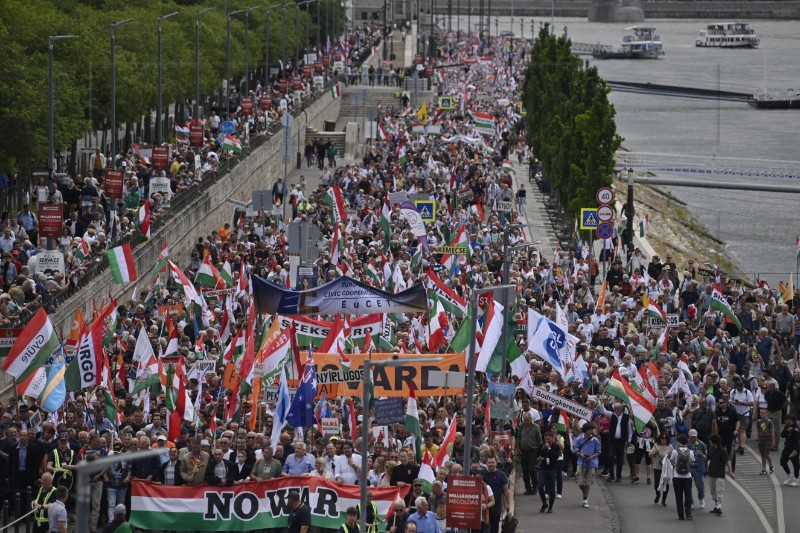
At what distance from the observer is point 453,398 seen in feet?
93.5

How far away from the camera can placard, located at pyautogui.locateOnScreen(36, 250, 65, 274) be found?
114 feet

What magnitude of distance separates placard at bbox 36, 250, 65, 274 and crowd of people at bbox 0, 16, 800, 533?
108 centimetres

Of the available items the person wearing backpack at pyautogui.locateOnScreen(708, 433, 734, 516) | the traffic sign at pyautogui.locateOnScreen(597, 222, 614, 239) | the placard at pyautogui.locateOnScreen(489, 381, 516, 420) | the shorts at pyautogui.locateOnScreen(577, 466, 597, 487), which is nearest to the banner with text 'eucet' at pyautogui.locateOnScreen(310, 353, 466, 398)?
the placard at pyautogui.locateOnScreen(489, 381, 516, 420)

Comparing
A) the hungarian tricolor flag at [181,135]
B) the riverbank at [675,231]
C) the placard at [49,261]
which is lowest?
the riverbank at [675,231]

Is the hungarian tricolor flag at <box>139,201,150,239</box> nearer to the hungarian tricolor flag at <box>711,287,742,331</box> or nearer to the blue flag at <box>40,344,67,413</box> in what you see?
the hungarian tricolor flag at <box>711,287,742,331</box>

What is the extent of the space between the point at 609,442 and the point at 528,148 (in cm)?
5889

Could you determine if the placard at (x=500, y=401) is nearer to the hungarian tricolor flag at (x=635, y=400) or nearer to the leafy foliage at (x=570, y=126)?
the hungarian tricolor flag at (x=635, y=400)

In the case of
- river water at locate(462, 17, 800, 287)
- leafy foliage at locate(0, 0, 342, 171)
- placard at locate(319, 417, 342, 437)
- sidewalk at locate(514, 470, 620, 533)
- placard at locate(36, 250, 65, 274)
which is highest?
leafy foliage at locate(0, 0, 342, 171)

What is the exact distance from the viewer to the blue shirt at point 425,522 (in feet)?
70.5

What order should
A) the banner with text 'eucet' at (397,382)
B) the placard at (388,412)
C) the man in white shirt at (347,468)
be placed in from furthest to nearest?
the banner with text 'eucet' at (397,382) → the placard at (388,412) → the man in white shirt at (347,468)

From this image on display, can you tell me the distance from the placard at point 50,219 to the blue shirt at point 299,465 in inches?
573

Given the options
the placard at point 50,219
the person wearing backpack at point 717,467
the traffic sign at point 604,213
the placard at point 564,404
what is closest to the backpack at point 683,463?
the person wearing backpack at point 717,467

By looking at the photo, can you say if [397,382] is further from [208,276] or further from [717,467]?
[208,276]

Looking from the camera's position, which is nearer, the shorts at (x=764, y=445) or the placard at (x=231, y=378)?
the placard at (x=231, y=378)
